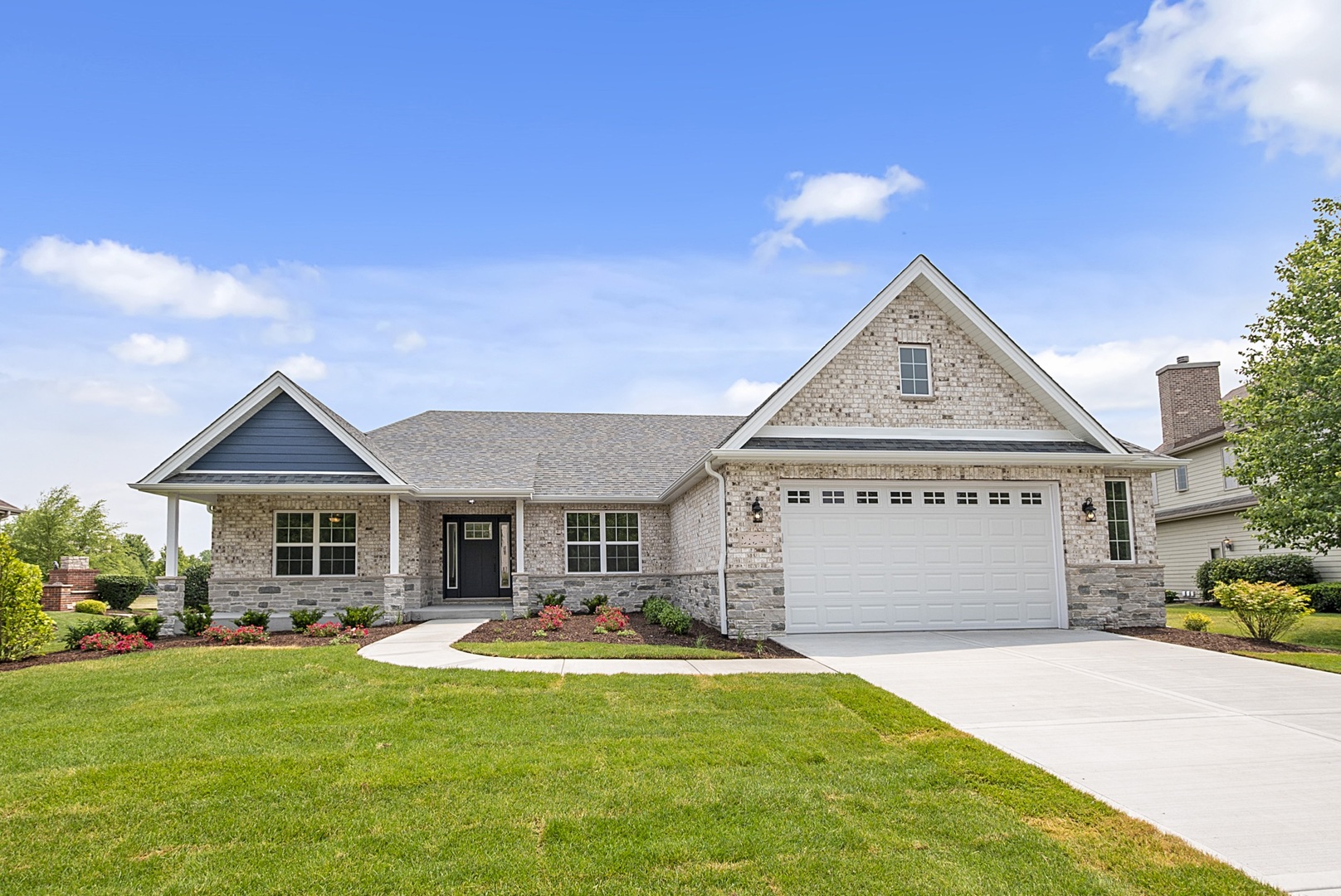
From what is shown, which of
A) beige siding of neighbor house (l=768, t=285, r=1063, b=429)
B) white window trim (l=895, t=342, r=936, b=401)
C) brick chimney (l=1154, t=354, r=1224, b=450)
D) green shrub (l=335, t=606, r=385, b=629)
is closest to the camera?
beige siding of neighbor house (l=768, t=285, r=1063, b=429)

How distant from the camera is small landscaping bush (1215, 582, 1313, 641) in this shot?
45.0 ft

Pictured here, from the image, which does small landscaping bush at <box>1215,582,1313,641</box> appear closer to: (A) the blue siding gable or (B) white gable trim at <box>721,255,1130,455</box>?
(B) white gable trim at <box>721,255,1130,455</box>

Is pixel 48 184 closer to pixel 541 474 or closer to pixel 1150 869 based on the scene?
pixel 541 474

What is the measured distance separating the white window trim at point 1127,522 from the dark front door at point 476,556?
13.4 meters

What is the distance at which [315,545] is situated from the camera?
18.3m

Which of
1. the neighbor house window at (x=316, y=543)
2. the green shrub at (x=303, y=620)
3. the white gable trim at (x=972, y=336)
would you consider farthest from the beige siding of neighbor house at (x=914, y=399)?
the neighbor house window at (x=316, y=543)

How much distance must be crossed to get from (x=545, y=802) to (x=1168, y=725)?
18.9 feet

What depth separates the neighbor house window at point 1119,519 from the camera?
15.6m

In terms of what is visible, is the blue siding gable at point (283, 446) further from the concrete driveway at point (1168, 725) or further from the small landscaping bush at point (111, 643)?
the concrete driveway at point (1168, 725)

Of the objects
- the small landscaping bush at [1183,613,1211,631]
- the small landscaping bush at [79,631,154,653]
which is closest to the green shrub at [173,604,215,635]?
the small landscaping bush at [79,631,154,653]

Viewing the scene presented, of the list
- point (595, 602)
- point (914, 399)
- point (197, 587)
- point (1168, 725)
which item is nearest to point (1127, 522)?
point (914, 399)

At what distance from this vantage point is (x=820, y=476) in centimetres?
1434

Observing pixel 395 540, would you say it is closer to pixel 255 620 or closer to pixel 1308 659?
pixel 255 620

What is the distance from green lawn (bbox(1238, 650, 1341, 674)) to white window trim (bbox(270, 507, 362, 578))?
55.0 feet
